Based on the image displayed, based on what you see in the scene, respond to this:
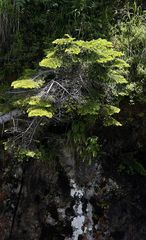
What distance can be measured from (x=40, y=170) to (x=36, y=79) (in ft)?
3.71

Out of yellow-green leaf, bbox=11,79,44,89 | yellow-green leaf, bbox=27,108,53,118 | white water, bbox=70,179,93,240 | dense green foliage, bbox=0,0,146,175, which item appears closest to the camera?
yellow-green leaf, bbox=27,108,53,118

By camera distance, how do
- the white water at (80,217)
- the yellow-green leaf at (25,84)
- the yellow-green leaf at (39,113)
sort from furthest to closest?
the white water at (80,217)
the yellow-green leaf at (25,84)
the yellow-green leaf at (39,113)

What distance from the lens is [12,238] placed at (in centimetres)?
500

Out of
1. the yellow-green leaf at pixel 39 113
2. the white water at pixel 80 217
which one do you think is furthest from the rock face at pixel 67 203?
the yellow-green leaf at pixel 39 113

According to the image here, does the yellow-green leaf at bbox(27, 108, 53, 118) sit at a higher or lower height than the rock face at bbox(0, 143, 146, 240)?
higher

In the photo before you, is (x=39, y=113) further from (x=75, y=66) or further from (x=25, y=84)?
(x=75, y=66)

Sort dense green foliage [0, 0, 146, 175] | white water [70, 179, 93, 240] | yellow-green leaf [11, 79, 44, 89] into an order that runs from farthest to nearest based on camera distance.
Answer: white water [70, 179, 93, 240] < dense green foliage [0, 0, 146, 175] < yellow-green leaf [11, 79, 44, 89]

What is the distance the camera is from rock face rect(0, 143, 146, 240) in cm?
494

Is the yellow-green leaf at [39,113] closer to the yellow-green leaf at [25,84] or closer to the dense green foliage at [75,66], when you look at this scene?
the dense green foliage at [75,66]

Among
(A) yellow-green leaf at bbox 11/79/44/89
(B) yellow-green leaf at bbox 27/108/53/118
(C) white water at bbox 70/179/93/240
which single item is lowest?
(C) white water at bbox 70/179/93/240

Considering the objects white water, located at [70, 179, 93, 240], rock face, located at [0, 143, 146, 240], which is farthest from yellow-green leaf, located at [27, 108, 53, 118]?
white water, located at [70, 179, 93, 240]

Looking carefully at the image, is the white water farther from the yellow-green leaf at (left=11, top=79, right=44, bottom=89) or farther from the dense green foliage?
the yellow-green leaf at (left=11, top=79, right=44, bottom=89)

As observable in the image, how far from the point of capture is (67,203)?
16.3 ft

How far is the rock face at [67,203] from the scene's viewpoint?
4941 millimetres
